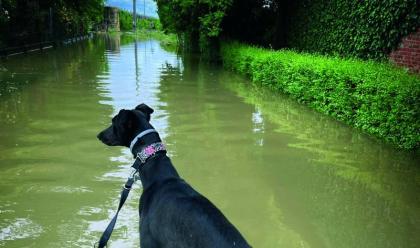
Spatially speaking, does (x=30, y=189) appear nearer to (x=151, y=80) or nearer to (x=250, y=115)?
(x=250, y=115)

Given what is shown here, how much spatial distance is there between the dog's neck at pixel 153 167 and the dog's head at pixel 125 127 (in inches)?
4.4

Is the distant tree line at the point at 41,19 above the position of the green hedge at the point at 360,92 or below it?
above

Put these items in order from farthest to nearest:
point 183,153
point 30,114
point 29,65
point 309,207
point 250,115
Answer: point 29,65 → point 250,115 → point 30,114 → point 183,153 → point 309,207

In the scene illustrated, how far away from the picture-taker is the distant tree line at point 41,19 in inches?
948

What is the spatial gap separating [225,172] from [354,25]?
1025cm

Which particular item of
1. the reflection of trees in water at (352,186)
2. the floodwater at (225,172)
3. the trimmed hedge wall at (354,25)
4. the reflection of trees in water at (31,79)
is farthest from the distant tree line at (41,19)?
the reflection of trees in water at (352,186)

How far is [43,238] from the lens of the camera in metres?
4.65

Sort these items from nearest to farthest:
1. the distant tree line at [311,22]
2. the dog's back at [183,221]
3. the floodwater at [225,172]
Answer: the dog's back at [183,221] → the floodwater at [225,172] → the distant tree line at [311,22]

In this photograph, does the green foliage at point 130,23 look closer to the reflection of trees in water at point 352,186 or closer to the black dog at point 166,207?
the reflection of trees in water at point 352,186

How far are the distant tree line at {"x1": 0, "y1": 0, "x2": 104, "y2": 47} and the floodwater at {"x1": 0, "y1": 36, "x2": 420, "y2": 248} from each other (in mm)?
13321

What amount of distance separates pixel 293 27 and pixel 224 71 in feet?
13.6

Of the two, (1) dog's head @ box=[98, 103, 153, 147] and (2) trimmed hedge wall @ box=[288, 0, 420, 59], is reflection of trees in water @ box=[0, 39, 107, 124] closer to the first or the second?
(1) dog's head @ box=[98, 103, 153, 147]

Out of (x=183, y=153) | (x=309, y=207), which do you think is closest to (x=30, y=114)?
(x=183, y=153)

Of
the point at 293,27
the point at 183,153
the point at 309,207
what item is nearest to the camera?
the point at 309,207
